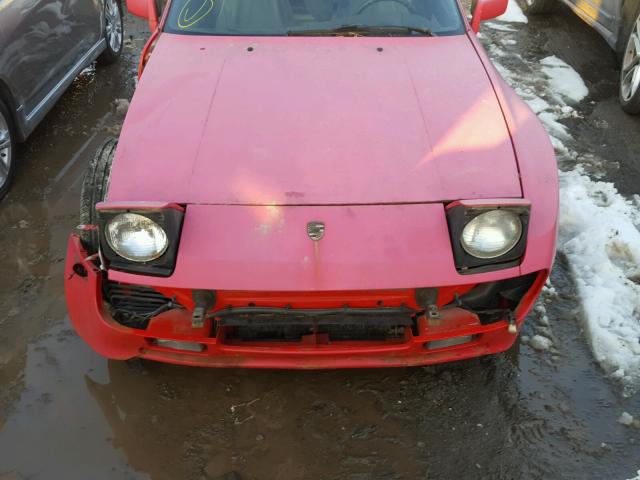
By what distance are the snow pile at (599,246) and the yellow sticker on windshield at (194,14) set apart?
248cm

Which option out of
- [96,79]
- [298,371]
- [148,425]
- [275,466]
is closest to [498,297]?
[298,371]

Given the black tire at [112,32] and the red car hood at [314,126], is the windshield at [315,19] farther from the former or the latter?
the black tire at [112,32]

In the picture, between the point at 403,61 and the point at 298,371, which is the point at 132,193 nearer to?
the point at 298,371

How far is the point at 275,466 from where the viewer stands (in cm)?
239

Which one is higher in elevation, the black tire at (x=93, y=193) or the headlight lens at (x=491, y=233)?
the headlight lens at (x=491, y=233)

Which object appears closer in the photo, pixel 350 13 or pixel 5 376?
pixel 5 376

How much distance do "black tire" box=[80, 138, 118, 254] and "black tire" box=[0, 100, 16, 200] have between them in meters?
1.64

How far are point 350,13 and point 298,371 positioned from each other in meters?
1.91

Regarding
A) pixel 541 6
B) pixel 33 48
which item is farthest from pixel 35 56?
pixel 541 6

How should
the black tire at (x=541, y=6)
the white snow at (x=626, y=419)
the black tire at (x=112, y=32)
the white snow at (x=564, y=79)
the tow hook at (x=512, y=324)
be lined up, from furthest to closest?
the black tire at (x=541, y=6) < the black tire at (x=112, y=32) < the white snow at (x=564, y=79) < the white snow at (x=626, y=419) < the tow hook at (x=512, y=324)

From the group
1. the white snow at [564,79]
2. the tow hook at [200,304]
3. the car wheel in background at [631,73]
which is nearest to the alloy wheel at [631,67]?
the car wheel in background at [631,73]

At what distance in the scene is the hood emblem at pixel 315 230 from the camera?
2.14 metres

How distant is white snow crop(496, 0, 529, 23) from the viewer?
22.4 feet

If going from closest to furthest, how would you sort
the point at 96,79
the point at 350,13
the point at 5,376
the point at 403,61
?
1. the point at 5,376
2. the point at 403,61
3. the point at 350,13
4. the point at 96,79
